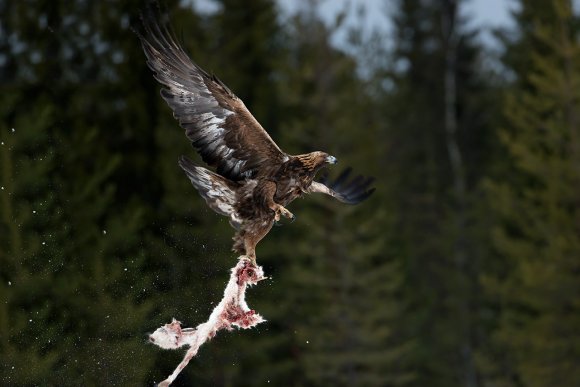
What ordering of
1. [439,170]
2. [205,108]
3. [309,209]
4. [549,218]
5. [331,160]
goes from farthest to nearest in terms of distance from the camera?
[439,170]
[309,209]
[549,218]
[205,108]
[331,160]

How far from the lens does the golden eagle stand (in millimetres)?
8992

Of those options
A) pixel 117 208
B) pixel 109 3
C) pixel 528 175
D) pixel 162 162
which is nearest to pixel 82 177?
pixel 117 208

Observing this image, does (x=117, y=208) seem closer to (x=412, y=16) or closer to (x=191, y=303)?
(x=191, y=303)

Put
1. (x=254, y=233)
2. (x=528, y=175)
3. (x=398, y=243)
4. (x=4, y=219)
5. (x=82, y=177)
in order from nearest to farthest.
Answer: (x=254, y=233) < (x=4, y=219) < (x=82, y=177) < (x=528, y=175) < (x=398, y=243)

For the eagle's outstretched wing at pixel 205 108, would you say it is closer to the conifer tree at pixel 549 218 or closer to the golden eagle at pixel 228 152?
the golden eagle at pixel 228 152

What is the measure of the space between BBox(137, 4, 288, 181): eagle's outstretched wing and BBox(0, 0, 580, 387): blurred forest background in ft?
0.89

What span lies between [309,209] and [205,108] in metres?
18.4

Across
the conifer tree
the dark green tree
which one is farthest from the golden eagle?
the dark green tree

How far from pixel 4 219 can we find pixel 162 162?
755cm

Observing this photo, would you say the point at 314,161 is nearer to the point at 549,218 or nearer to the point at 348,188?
the point at 348,188

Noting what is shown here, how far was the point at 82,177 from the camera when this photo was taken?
17516mm

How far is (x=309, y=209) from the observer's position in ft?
89.8

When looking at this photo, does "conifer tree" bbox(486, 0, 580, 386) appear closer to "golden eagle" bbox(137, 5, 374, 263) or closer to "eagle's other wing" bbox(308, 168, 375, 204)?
"eagle's other wing" bbox(308, 168, 375, 204)

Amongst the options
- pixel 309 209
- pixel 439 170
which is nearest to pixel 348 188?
pixel 309 209
